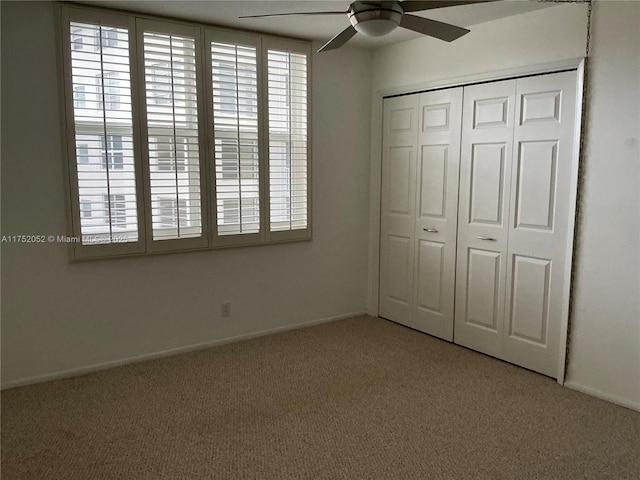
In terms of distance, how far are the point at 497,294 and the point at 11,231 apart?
3308mm

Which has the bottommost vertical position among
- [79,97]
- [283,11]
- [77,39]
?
[79,97]

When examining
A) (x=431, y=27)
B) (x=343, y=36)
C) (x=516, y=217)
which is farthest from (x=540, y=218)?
(x=343, y=36)

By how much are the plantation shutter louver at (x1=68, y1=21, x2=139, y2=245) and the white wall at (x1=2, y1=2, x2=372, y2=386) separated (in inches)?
5.3

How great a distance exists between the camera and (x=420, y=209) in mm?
4215

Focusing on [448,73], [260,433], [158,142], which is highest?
[448,73]

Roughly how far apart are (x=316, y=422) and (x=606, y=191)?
2.18 metres

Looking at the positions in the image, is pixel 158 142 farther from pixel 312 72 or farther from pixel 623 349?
pixel 623 349

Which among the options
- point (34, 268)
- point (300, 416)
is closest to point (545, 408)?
point (300, 416)

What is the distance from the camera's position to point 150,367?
3.58 m

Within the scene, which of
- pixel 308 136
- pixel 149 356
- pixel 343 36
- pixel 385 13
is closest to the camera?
pixel 385 13

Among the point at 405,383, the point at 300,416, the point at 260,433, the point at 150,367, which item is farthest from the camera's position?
the point at 150,367

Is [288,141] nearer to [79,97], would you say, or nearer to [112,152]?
[112,152]

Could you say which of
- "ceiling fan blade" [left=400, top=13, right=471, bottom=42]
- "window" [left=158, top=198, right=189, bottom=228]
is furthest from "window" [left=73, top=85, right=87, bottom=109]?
"ceiling fan blade" [left=400, top=13, right=471, bottom=42]

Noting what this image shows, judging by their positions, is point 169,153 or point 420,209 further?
point 420,209
